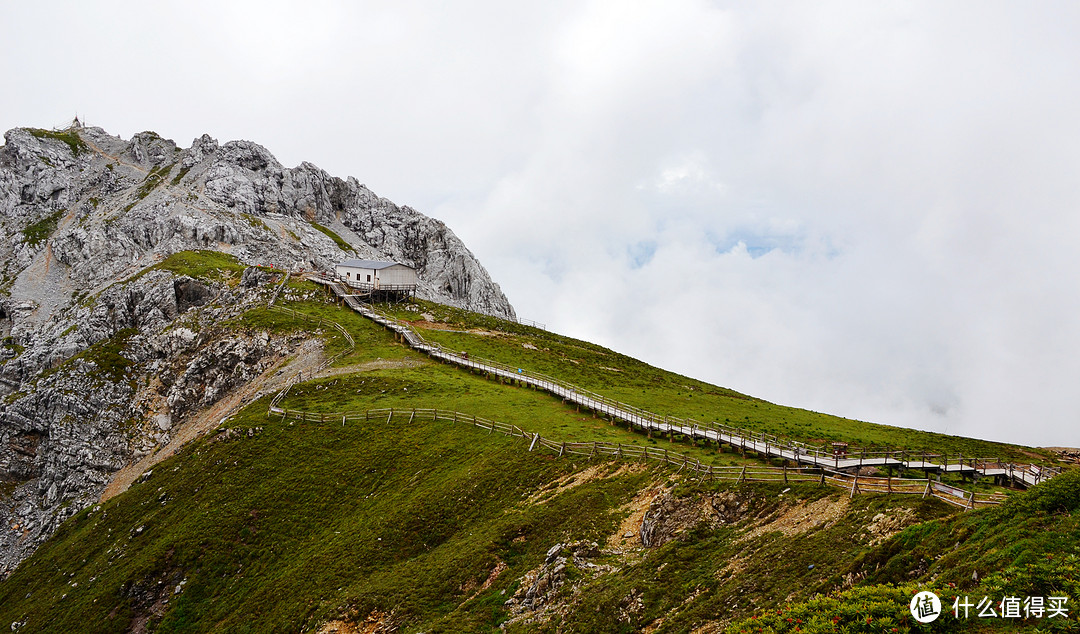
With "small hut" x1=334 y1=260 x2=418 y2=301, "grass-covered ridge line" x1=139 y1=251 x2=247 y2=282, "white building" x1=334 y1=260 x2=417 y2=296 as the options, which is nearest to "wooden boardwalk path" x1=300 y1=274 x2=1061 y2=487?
"small hut" x1=334 y1=260 x2=418 y2=301

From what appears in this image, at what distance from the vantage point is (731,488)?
86.1 ft

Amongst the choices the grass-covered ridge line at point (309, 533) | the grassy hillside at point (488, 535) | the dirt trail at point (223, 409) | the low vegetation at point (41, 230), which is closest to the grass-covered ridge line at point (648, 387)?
the grassy hillside at point (488, 535)

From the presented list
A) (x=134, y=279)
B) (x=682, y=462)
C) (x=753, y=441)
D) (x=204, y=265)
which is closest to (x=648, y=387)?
(x=753, y=441)

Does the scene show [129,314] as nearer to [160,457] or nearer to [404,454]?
[160,457]

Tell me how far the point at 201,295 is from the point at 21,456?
27877 mm

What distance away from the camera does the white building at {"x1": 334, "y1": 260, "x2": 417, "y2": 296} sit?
86.5 m

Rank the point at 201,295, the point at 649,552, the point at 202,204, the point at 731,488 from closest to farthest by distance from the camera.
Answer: the point at 649,552 < the point at 731,488 < the point at 201,295 < the point at 202,204

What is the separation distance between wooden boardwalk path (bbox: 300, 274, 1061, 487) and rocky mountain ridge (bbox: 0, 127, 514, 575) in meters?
23.5

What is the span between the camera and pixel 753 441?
36312 mm

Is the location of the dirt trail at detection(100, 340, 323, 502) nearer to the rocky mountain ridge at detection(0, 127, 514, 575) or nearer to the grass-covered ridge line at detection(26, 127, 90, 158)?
the rocky mountain ridge at detection(0, 127, 514, 575)

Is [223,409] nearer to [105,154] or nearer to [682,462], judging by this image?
[682,462]

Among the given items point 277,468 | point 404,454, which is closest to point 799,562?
point 404,454

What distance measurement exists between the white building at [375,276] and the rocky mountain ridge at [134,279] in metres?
10.4

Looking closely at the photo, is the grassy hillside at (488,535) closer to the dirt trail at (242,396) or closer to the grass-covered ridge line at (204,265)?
the dirt trail at (242,396)
